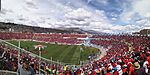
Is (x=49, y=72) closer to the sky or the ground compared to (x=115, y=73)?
closer to the ground

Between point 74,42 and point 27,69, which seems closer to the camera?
point 27,69

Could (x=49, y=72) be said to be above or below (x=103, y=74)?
below

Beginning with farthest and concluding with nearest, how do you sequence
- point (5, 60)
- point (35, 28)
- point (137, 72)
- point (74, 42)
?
point (35, 28), point (74, 42), point (5, 60), point (137, 72)

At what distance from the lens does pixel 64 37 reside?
67750mm

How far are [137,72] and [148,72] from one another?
1.49 meters

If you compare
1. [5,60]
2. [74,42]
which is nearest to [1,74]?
[5,60]

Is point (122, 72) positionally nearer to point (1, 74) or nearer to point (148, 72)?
point (148, 72)

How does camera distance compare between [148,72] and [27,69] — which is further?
[27,69]

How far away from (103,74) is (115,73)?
101 cm

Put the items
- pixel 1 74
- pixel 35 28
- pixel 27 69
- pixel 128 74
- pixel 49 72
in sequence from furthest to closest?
pixel 35 28 < pixel 49 72 < pixel 27 69 < pixel 1 74 < pixel 128 74

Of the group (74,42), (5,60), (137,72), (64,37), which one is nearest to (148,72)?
(137,72)

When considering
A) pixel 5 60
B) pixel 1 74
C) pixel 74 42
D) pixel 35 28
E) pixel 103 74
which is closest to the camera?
pixel 103 74

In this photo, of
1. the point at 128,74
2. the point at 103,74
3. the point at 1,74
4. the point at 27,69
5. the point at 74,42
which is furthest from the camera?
the point at 74,42

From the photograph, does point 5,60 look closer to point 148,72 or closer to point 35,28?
point 148,72
